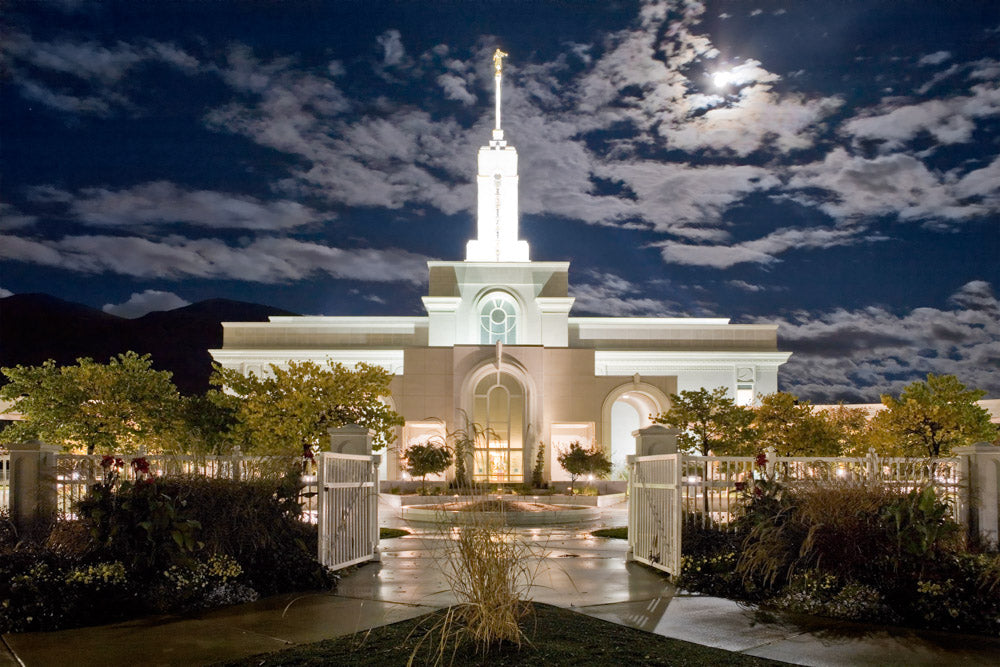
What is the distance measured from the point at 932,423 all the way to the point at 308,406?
15.9m

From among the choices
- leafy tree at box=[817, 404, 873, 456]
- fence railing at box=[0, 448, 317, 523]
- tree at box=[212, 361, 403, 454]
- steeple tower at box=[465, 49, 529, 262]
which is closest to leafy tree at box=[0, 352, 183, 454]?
tree at box=[212, 361, 403, 454]

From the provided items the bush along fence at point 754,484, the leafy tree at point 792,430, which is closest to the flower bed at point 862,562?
the bush along fence at point 754,484

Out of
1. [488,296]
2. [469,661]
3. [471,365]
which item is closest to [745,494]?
[469,661]

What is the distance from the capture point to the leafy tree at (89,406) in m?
23.1

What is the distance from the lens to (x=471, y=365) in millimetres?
35688

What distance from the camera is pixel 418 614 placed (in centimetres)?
804

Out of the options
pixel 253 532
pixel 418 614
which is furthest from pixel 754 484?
pixel 253 532

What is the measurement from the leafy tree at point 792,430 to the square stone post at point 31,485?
61.5ft

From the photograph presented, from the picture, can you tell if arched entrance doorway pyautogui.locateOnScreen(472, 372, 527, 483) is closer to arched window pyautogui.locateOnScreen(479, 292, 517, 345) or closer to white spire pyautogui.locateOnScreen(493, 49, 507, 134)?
arched window pyautogui.locateOnScreen(479, 292, 517, 345)

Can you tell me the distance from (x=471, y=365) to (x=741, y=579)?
26.5 meters

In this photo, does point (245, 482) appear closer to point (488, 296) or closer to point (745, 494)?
point (745, 494)

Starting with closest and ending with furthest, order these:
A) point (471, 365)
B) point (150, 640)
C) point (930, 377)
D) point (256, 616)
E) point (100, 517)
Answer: point (150, 640) < point (256, 616) < point (100, 517) < point (930, 377) < point (471, 365)

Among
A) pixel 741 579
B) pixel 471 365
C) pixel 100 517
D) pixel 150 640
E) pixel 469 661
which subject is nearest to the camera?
pixel 469 661

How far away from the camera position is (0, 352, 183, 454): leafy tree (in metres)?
23.1
